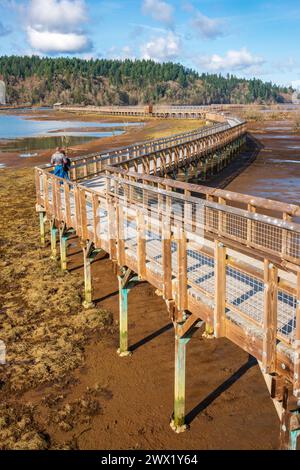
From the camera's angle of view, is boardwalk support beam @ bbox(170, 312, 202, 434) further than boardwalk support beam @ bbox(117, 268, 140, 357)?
No

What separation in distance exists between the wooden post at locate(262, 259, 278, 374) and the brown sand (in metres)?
2.20

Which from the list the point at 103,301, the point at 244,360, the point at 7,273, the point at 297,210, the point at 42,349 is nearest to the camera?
the point at 297,210

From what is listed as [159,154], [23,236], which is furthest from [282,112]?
[23,236]

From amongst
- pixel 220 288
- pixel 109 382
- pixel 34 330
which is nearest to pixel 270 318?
pixel 220 288

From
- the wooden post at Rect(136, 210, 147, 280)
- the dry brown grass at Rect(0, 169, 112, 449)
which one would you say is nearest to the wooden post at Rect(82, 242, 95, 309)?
the dry brown grass at Rect(0, 169, 112, 449)

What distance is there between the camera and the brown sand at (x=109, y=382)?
6.93 metres

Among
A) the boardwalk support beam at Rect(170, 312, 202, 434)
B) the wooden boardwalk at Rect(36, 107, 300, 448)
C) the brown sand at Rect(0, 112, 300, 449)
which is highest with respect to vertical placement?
the wooden boardwalk at Rect(36, 107, 300, 448)

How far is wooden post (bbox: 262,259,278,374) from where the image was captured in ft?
16.4

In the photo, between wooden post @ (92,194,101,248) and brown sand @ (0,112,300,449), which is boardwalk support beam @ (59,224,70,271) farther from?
wooden post @ (92,194,101,248)

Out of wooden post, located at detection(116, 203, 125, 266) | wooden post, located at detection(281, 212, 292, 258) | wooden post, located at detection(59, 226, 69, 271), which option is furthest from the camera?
wooden post, located at detection(59, 226, 69, 271)

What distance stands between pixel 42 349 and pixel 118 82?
196953 millimetres
